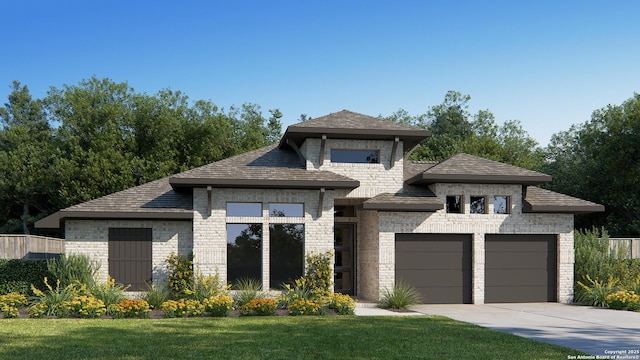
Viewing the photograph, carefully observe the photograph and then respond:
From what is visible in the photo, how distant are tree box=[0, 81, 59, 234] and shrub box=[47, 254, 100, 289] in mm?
22953

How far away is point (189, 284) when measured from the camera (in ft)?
61.4

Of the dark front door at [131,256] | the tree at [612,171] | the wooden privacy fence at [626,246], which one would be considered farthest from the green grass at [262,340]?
the tree at [612,171]

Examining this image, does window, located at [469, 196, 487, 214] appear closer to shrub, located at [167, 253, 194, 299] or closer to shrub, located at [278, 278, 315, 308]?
shrub, located at [278, 278, 315, 308]

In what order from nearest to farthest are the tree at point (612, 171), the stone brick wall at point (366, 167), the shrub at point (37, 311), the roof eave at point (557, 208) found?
the shrub at point (37, 311)
the roof eave at point (557, 208)
the stone brick wall at point (366, 167)
the tree at point (612, 171)

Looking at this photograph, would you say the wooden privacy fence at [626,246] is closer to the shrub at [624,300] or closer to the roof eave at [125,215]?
the shrub at [624,300]

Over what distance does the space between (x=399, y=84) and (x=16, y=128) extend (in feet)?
103

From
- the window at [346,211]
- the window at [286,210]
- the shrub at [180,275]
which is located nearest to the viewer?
the shrub at [180,275]

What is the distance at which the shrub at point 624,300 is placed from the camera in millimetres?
18094

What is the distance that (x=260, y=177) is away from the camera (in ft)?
62.0

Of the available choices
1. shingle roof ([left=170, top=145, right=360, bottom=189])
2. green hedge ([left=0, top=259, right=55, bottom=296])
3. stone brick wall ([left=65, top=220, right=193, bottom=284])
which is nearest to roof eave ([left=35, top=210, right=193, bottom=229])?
stone brick wall ([left=65, top=220, right=193, bottom=284])

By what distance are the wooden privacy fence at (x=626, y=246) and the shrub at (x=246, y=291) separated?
12.6 metres

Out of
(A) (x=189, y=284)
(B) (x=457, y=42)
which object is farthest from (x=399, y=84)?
(A) (x=189, y=284)

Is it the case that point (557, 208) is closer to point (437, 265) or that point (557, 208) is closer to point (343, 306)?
point (437, 265)

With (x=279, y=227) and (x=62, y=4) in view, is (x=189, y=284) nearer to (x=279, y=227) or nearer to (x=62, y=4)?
(x=279, y=227)
